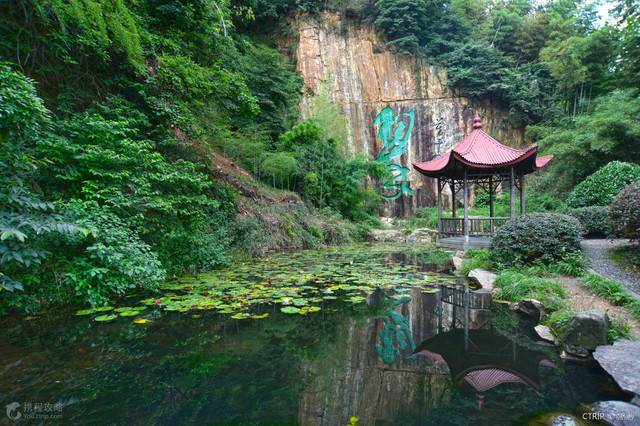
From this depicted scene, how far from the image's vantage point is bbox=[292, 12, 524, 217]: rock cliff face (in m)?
17.6

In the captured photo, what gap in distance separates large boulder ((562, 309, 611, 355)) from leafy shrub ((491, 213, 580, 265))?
2.66 metres

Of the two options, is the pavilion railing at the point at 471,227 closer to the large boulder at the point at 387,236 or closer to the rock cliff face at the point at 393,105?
the large boulder at the point at 387,236

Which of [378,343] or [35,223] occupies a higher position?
[35,223]

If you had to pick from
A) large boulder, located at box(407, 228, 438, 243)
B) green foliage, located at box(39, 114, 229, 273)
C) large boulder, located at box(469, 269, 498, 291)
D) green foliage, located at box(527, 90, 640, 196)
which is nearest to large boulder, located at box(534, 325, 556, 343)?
large boulder, located at box(469, 269, 498, 291)

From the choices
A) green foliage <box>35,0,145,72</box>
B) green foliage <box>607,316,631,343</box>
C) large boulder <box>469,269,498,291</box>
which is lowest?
large boulder <box>469,269,498,291</box>

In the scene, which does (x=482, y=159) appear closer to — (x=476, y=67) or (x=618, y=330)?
(x=618, y=330)

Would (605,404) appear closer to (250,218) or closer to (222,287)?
(222,287)

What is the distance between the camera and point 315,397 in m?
1.76

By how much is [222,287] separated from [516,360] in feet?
11.8

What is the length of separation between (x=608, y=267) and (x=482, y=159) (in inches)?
169

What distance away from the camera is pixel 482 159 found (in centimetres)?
790

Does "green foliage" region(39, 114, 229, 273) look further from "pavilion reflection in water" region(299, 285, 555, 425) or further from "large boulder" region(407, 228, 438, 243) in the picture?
"large boulder" region(407, 228, 438, 243)

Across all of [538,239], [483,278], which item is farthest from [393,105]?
[483,278]

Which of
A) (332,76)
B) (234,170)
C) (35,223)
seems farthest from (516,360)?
(332,76)
